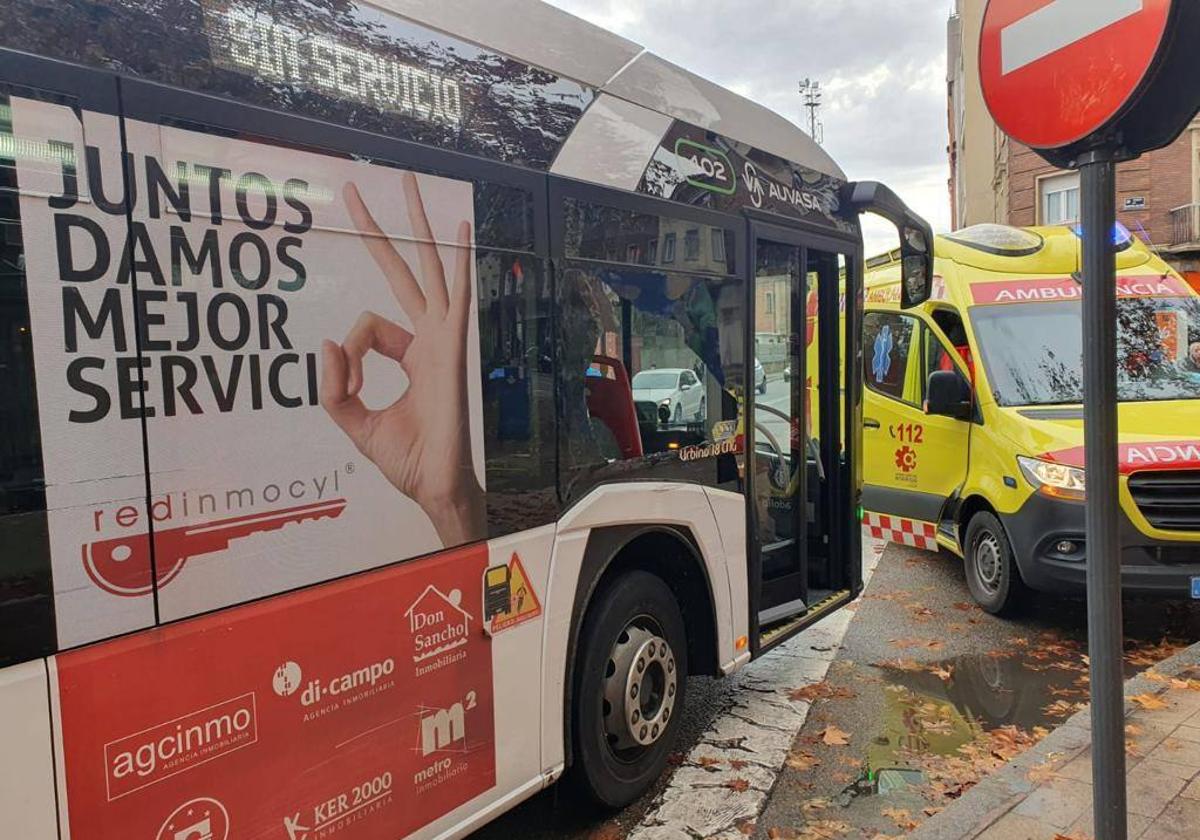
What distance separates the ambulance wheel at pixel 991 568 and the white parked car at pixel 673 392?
10.8 feet

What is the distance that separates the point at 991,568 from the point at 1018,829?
11.7ft

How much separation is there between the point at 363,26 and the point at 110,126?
2.86 ft

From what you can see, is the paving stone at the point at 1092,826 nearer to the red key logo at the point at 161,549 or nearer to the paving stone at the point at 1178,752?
the paving stone at the point at 1178,752

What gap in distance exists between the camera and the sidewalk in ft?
10.7

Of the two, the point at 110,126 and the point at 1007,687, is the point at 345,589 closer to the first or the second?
the point at 110,126

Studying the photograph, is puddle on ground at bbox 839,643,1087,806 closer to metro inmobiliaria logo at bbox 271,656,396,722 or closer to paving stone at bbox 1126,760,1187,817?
paving stone at bbox 1126,760,1187,817

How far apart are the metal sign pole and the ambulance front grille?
12.5 ft

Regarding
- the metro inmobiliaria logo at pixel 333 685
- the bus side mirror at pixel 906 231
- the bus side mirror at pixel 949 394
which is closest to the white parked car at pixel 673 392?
the metro inmobiliaria logo at pixel 333 685

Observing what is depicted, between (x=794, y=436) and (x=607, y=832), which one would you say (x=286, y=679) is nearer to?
(x=607, y=832)

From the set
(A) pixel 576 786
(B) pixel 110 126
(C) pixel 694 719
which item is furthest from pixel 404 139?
(C) pixel 694 719

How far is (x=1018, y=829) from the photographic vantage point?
3264mm

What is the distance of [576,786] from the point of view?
142 inches

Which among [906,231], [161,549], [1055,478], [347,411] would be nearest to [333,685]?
[161,549]

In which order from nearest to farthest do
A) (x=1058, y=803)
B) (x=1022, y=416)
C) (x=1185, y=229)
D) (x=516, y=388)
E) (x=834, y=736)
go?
1. (x=516, y=388)
2. (x=1058, y=803)
3. (x=834, y=736)
4. (x=1022, y=416)
5. (x=1185, y=229)
